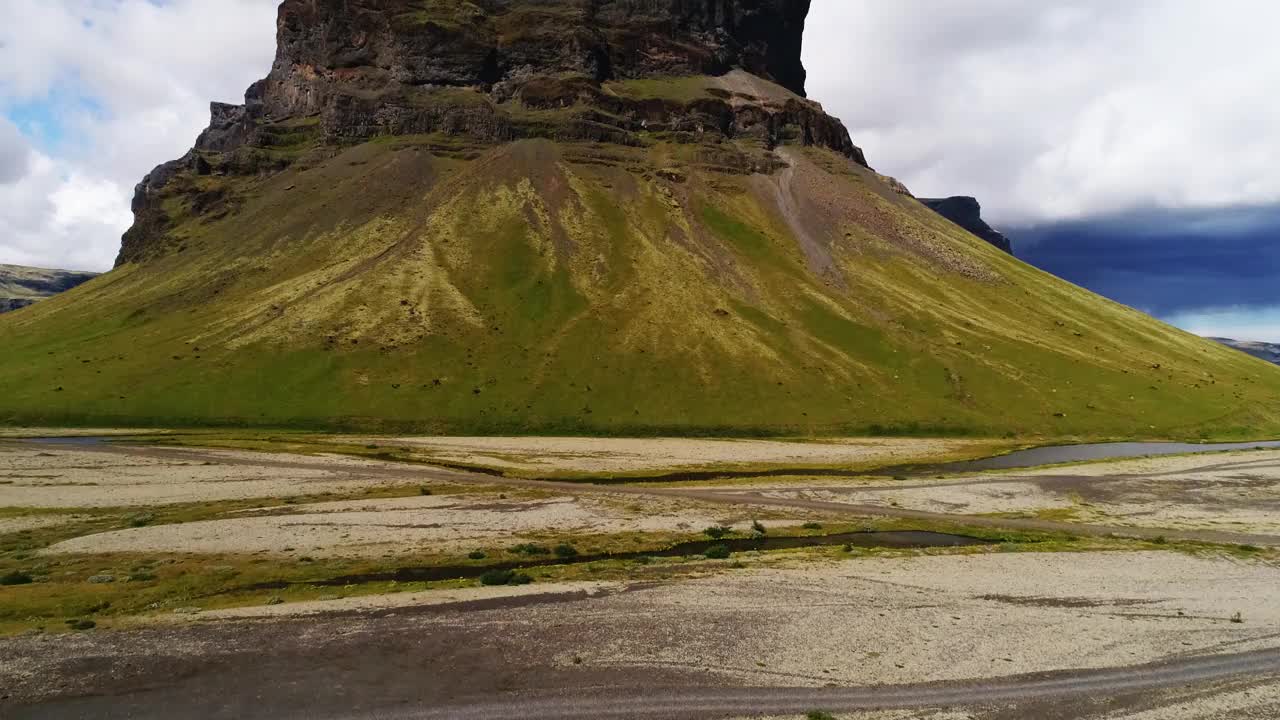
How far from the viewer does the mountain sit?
11506 centimetres

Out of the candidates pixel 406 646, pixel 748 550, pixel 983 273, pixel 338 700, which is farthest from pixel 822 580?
pixel 983 273

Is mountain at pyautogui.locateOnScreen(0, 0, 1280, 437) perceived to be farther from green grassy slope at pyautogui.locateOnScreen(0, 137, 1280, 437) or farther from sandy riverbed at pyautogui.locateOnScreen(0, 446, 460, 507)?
sandy riverbed at pyautogui.locateOnScreen(0, 446, 460, 507)

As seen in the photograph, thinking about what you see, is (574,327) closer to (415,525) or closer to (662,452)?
(662,452)

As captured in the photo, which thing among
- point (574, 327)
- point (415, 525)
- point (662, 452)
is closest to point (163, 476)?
point (415, 525)

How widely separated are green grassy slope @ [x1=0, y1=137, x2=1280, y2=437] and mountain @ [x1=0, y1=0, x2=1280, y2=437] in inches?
24.5

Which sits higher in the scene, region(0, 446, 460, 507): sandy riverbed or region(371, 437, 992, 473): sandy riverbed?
region(371, 437, 992, 473): sandy riverbed

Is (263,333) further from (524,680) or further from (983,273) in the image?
(983,273)

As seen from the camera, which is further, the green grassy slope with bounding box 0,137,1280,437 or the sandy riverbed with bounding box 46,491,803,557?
the green grassy slope with bounding box 0,137,1280,437

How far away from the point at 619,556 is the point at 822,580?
13.3m

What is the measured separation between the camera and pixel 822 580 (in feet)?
124

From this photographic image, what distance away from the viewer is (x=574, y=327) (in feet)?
455

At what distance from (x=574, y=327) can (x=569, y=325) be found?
1530 mm

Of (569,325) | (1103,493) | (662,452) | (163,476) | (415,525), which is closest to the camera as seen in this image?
(415,525)

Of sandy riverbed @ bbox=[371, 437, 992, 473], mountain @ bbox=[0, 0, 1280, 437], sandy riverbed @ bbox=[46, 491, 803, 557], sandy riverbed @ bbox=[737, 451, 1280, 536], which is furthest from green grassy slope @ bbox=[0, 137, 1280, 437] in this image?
sandy riverbed @ bbox=[46, 491, 803, 557]
